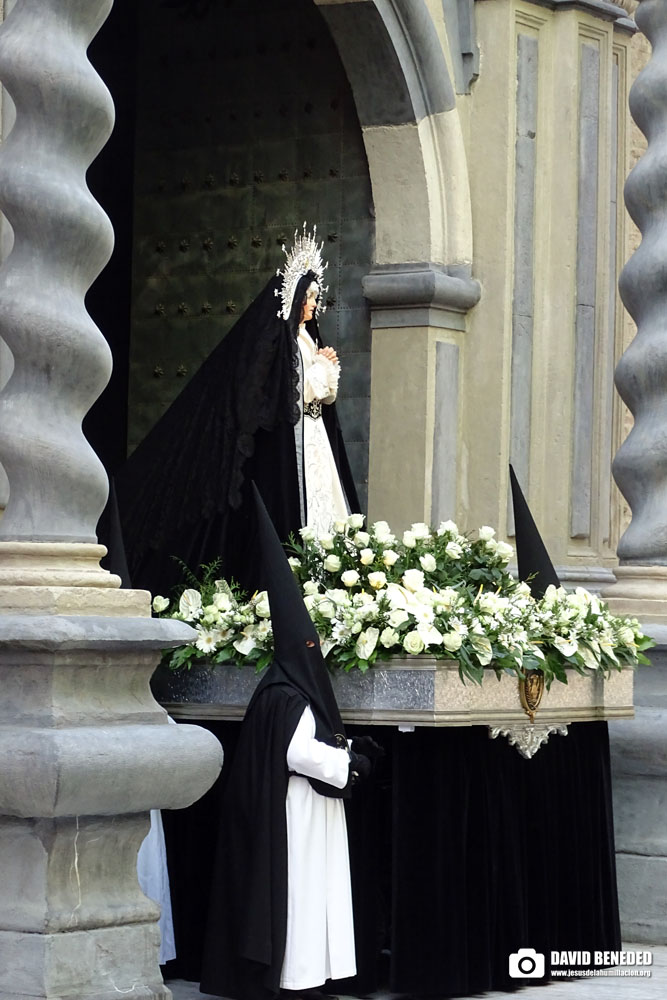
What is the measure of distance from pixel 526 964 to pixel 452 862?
0.65 metres

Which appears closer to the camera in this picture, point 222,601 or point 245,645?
point 245,645

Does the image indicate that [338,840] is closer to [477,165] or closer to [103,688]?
[103,688]

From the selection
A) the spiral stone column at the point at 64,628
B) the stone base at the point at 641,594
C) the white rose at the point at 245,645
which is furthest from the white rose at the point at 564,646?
the stone base at the point at 641,594

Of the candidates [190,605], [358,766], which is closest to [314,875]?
[358,766]

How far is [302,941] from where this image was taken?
24.1ft

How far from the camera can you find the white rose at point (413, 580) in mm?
7961

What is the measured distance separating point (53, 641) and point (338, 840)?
1339mm

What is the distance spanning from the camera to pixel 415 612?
7762 mm

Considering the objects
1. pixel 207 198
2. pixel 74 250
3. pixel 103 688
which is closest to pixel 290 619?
pixel 103 688

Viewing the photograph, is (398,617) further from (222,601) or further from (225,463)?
(225,463)

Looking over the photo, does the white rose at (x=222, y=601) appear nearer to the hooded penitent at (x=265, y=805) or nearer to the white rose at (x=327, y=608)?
the white rose at (x=327, y=608)

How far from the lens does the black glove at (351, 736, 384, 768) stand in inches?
300

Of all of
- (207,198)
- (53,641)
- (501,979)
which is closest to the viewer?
(53,641)

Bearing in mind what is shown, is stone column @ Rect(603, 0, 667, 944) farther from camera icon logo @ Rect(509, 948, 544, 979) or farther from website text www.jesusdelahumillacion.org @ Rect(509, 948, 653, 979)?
camera icon logo @ Rect(509, 948, 544, 979)
